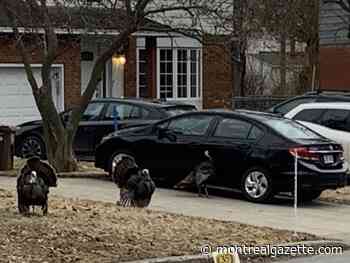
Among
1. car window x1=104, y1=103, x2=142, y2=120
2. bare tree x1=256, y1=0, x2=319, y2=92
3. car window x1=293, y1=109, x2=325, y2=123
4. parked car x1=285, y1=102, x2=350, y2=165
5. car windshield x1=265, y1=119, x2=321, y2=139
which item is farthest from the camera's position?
bare tree x1=256, y1=0, x2=319, y2=92

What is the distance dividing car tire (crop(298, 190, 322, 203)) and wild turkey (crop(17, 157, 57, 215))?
5.51 m

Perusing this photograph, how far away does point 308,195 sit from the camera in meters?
16.5

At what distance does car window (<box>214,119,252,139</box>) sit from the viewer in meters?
16.5

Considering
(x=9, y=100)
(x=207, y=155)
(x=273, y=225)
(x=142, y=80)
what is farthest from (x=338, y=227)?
(x=142, y=80)

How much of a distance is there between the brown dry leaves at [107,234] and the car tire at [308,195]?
3561 mm

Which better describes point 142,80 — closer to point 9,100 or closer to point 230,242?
point 9,100

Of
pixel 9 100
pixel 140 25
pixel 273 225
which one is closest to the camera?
pixel 273 225

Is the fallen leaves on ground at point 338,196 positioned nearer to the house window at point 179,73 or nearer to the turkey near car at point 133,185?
the turkey near car at point 133,185

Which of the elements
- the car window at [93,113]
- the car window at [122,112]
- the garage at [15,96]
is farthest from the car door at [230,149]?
the garage at [15,96]

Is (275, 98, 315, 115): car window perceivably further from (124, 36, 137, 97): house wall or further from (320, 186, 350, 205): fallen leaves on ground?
(124, 36, 137, 97): house wall

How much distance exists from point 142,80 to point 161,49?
1.37 m

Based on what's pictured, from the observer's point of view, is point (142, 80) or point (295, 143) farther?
point (142, 80)

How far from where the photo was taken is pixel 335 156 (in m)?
16.2

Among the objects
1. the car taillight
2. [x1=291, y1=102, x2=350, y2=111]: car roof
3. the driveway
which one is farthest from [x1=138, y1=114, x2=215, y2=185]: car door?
[x1=291, y1=102, x2=350, y2=111]: car roof
